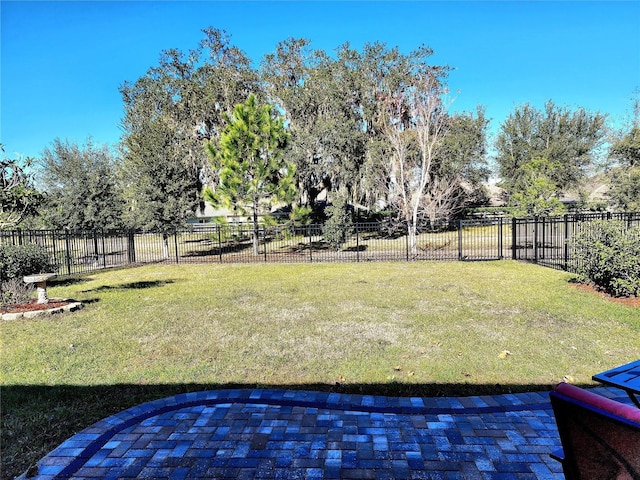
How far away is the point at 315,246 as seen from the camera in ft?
59.5

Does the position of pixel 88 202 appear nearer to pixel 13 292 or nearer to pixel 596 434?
pixel 13 292

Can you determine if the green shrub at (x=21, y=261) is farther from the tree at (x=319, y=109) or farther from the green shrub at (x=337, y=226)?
the tree at (x=319, y=109)

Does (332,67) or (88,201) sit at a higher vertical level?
(332,67)

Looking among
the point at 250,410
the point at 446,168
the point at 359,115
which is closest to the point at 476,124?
the point at 446,168

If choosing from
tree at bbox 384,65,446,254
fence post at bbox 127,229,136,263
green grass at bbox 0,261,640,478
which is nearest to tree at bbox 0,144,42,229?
green grass at bbox 0,261,640,478

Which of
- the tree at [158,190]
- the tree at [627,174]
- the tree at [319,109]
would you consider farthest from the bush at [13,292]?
the tree at [627,174]

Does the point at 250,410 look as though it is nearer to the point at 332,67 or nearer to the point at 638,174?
the point at 638,174

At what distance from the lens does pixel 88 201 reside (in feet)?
51.9

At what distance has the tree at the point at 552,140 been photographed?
24672 millimetres

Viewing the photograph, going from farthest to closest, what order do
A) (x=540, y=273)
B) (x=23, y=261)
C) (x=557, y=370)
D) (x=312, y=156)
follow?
(x=312, y=156), (x=540, y=273), (x=23, y=261), (x=557, y=370)

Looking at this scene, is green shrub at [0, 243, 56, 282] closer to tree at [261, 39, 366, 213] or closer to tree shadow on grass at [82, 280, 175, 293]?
tree shadow on grass at [82, 280, 175, 293]

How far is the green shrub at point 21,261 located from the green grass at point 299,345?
0.93m

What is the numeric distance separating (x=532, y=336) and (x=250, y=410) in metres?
3.66

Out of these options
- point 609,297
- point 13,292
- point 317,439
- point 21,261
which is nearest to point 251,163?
point 21,261
